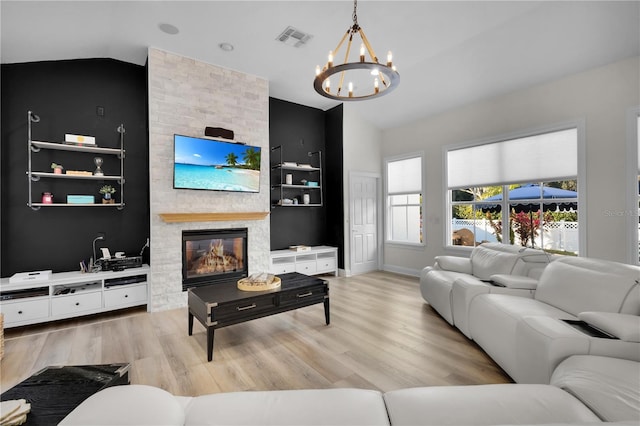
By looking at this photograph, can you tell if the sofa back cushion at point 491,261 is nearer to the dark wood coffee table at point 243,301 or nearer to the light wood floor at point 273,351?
the light wood floor at point 273,351

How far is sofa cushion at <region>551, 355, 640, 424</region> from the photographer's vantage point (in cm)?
117

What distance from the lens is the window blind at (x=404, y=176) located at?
582 centimetres

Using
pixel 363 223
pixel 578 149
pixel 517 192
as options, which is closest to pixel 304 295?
pixel 363 223

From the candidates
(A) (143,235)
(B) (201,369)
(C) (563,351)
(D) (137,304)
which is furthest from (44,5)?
(C) (563,351)

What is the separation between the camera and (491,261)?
3445mm

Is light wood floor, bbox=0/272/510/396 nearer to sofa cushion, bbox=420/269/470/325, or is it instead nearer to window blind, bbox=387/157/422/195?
sofa cushion, bbox=420/269/470/325

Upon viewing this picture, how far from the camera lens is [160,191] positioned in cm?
391

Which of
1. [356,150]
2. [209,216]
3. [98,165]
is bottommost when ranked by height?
[209,216]

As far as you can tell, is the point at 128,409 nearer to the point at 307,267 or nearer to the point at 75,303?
the point at 75,303

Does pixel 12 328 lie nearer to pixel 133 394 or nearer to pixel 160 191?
pixel 160 191

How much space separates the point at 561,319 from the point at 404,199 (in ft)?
14.0

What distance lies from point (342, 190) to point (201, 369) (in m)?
4.08

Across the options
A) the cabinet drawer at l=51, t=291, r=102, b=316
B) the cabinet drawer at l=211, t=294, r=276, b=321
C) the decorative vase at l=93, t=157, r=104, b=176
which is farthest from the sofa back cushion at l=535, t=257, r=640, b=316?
the decorative vase at l=93, t=157, r=104, b=176

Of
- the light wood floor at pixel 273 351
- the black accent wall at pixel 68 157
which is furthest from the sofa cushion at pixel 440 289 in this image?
the black accent wall at pixel 68 157
